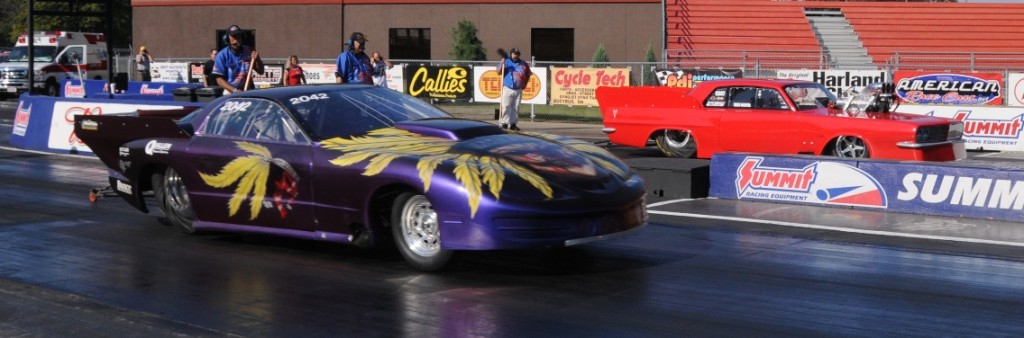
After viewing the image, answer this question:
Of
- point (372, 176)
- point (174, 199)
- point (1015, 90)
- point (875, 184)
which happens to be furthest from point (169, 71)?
point (372, 176)

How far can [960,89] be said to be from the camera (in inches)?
1055

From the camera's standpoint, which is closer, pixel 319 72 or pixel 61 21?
pixel 319 72

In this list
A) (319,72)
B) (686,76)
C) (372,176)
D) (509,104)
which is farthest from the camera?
(319,72)

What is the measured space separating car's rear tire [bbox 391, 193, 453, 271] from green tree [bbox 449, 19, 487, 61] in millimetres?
32126

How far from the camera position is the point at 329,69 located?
3288 centimetres

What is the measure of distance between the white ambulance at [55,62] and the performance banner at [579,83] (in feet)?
50.0

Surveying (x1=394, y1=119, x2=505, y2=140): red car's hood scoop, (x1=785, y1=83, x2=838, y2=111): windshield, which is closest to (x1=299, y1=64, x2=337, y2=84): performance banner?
(x1=785, y1=83, x2=838, y2=111): windshield

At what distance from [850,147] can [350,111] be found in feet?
25.8

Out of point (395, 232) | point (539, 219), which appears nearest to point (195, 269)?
point (395, 232)

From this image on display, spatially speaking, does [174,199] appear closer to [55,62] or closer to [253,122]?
[253,122]

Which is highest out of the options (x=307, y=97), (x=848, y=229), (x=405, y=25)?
(x=405, y=25)

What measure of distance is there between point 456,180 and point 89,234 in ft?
12.9

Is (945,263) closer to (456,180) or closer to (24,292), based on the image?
(456,180)

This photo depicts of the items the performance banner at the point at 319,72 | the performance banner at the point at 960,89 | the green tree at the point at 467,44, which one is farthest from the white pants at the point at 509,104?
the green tree at the point at 467,44
